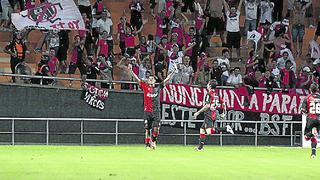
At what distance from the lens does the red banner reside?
3312 centimetres

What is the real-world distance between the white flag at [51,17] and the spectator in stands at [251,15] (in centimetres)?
759

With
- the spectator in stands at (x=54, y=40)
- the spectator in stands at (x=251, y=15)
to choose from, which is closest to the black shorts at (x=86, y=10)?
the spectator in stands at (x=54, y=40)

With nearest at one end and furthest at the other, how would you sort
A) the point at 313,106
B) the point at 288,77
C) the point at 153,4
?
the point at 313,106, the point at 288,77, the point at 153,4

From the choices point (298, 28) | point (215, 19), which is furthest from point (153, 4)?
point (298, 28)

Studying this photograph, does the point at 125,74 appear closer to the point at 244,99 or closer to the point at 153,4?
the point at 244,99

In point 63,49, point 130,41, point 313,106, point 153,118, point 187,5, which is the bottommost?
point 153,118

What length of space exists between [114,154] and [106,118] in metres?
8.09

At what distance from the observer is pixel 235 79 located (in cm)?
3341

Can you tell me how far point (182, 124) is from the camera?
33312 millimetres

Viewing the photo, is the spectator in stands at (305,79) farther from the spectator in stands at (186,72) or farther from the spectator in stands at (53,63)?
the spectator in stands at (53,63)

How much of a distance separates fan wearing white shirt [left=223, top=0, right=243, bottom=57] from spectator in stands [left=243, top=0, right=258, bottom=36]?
546 mm

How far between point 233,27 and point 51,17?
25.2 feet

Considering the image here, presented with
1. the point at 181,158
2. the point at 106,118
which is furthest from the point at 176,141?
the point at 181,158

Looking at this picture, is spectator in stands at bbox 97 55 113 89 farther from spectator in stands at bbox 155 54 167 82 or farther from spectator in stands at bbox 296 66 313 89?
spectator in stands at bbox 296 66 313 89
